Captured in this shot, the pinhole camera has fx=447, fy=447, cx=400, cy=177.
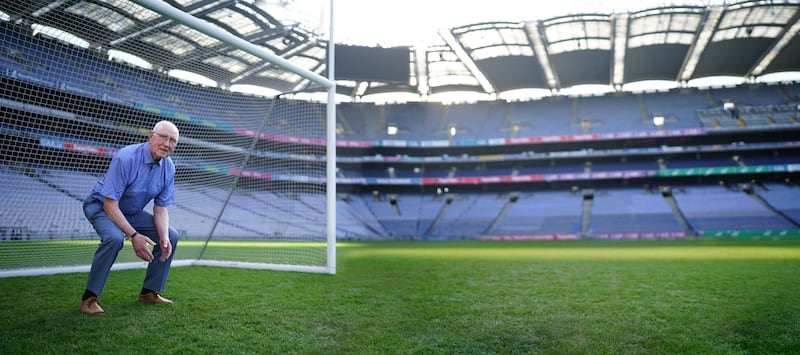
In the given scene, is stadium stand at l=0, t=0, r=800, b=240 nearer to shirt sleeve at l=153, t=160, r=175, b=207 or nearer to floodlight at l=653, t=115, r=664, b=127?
floodlight at l=653, t=115, r=664, b=127

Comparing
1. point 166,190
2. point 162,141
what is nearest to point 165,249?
point 166,190

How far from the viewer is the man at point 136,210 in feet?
10.8

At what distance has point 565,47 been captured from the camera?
27484 millimetres

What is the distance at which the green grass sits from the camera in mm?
2621

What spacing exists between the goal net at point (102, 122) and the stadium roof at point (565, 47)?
7.99 ft

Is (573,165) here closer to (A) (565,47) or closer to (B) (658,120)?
(B) (658,120)

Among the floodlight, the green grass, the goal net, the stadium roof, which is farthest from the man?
the floodlight

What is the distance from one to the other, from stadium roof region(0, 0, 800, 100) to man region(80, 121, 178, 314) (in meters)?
5.82

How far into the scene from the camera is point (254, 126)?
7543 millimetres

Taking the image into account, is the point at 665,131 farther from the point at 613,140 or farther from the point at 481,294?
the point at 481,294

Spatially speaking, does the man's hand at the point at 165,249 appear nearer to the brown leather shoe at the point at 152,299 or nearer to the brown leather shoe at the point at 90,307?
the brown leather shoe at the point at 152,299

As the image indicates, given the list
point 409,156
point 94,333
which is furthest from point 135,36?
point 409,156

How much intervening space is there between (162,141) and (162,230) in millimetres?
733

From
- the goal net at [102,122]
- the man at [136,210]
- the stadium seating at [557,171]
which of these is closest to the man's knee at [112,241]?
the man at [136,210]
